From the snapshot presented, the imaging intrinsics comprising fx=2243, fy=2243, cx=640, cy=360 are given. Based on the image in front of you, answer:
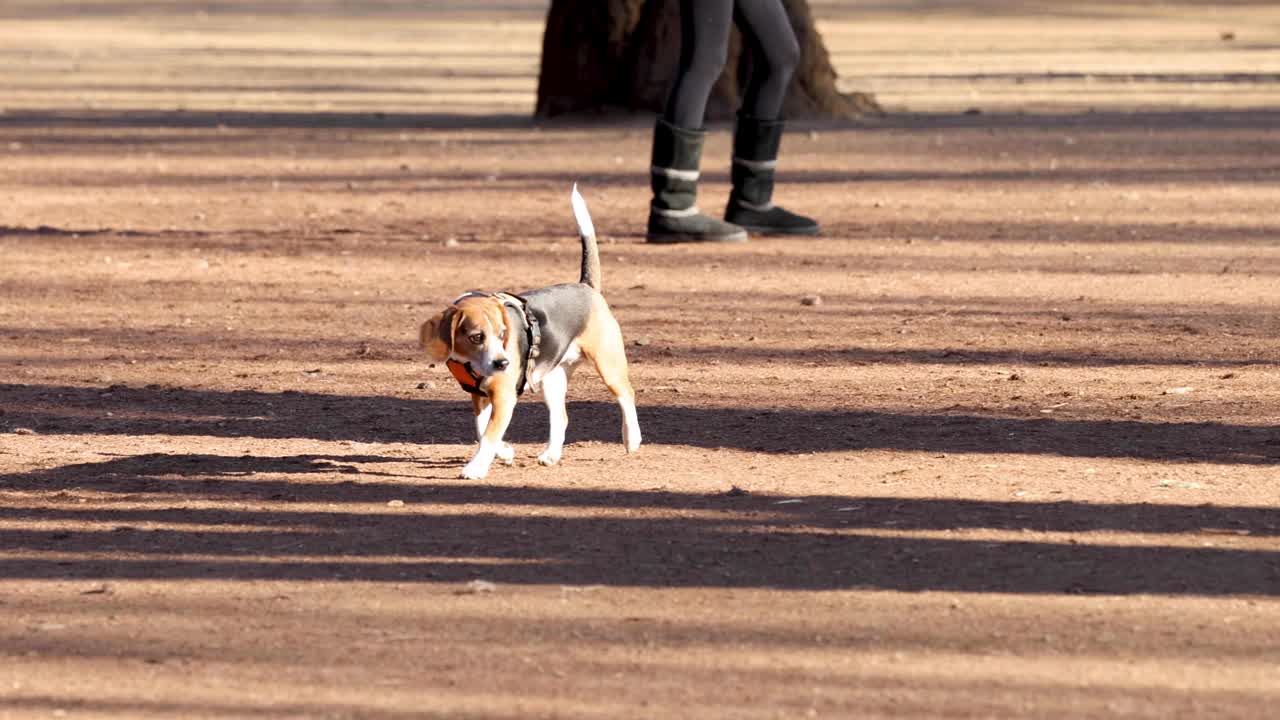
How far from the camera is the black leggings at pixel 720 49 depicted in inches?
391

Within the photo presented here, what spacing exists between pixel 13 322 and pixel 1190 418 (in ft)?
15.5

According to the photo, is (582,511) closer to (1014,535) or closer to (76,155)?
(1014,535)

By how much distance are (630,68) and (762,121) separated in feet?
23.6

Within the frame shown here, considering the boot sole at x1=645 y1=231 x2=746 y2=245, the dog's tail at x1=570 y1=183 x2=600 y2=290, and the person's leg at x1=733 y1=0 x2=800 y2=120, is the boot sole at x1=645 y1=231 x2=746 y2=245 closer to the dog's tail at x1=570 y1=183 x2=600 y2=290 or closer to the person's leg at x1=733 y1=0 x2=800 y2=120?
the person's leg at x1=733 y1=0 x2=800 y2=120

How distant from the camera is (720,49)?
32.9ft

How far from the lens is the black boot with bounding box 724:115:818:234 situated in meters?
10.5

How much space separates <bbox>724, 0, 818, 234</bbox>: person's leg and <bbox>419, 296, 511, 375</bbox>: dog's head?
14.8 ft

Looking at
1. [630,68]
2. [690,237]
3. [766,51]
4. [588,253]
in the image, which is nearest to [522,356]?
[588,253]

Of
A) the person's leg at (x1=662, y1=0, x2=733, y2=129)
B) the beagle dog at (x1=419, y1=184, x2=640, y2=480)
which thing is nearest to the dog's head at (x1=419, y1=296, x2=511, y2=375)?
the beagle dog at (x1=419, y1=184, x2=640, y2=480)

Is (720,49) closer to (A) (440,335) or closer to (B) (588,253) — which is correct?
(B) (588,253)

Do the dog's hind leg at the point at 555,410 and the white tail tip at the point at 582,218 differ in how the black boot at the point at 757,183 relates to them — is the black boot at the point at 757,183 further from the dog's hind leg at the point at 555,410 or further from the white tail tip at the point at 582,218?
the dog's hind leg at the point at 555,410

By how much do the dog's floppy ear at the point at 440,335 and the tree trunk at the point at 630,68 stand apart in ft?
37.5

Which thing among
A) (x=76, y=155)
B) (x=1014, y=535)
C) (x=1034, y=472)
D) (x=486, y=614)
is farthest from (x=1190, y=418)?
(x=76, y=155)

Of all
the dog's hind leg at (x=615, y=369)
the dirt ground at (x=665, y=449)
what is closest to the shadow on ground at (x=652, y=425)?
the dirt ground at (x=665, y=449)
